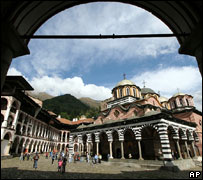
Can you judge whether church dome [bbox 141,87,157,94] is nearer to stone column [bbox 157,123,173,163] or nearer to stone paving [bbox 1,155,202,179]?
stone column [bbox 157,123,173,163]

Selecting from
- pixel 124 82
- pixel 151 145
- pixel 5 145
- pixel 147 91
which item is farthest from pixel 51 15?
pixel 147 91

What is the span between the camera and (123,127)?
62.1 ft

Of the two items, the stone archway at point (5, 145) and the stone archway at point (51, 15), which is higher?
the stone archway at point (51, 15)

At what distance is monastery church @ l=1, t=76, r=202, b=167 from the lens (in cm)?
1717

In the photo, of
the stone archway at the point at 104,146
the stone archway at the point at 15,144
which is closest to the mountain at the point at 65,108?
the stone archway at the point at 15,144

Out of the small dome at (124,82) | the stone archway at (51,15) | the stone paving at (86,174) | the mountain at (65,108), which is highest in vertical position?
the mountain at (65,108)

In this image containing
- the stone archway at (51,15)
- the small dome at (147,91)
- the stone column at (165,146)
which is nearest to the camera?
the stone archway at (51,15)

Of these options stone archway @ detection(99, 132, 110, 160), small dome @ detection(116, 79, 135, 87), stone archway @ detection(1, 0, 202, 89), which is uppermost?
small dome @ detection(116, 79, 135, 87)

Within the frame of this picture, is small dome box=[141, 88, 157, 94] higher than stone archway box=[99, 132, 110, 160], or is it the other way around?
small dome box=[141, 88, 157, 94]

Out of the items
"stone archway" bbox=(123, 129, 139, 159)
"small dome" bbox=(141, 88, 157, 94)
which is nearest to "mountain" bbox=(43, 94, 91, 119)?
"small dome" bbox=(141, 88, 157, 94)

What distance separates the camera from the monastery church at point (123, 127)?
1717cm

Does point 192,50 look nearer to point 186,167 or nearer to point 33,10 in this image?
point 33,10

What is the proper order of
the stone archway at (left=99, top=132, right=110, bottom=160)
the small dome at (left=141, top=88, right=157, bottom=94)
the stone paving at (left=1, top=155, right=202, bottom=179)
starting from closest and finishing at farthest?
1. the stone paving at (left=1, top=155, right=202, bottom=179)
2. the stone archway at (left=99, top=132, right=110, bottom=160)
3. the small dome at (left=141, top=88, right=157, bottom=94)

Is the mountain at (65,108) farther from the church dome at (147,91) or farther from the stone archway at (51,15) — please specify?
the stone archway at (51,15)
